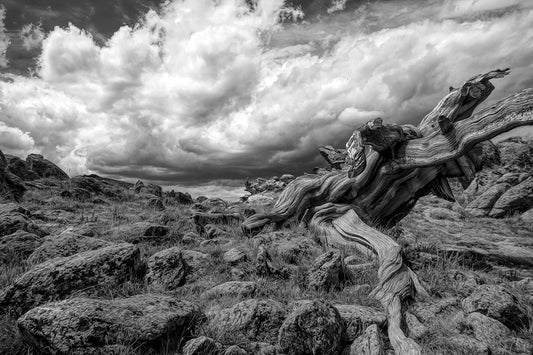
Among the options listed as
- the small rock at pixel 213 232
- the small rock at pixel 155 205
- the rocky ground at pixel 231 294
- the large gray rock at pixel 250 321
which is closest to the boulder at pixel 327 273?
the rocky ground at pixel 231 294

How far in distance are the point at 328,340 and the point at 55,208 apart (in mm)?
13105

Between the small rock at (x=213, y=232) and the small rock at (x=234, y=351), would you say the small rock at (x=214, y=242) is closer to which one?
the small rock at (x=213, y=232)

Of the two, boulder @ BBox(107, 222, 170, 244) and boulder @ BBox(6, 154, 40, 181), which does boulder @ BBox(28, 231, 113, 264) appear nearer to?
boulder @ BBox(107, 222, 170, 244)

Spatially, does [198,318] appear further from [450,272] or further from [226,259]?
[450,272]

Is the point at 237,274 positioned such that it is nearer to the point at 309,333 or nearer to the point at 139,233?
the point at 309,333

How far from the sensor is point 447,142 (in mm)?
9820

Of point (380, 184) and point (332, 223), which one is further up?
point (380, 184)

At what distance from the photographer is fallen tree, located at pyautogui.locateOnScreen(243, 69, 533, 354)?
8828mm

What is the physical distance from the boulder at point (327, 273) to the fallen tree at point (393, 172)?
940mm

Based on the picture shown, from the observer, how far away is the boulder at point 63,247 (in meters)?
6.78

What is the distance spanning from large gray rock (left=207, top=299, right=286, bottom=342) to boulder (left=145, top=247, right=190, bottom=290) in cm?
165

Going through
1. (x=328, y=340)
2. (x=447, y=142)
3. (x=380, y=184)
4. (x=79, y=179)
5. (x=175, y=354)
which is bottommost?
(x=328, y=340)

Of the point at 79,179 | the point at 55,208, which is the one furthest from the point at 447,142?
the point at 79,179

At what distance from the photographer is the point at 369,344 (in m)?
4.66
